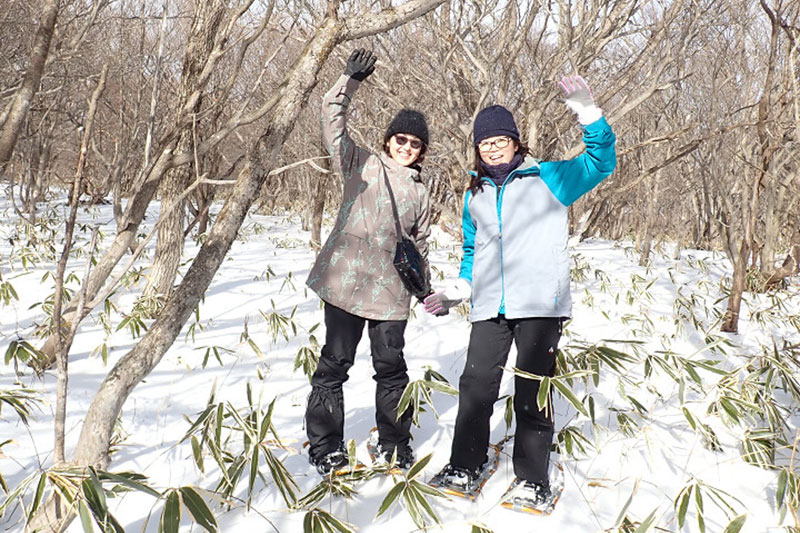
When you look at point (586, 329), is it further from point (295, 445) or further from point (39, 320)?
point (39, 320)

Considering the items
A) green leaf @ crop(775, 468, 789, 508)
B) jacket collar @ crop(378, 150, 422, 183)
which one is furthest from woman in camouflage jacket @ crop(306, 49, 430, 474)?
green leaf @ crop(775, 468, 789, 508)

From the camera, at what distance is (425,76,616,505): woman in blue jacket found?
Result: 196cm

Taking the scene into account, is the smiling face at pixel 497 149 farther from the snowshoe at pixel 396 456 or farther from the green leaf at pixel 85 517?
the green leaf at pixel 85 517

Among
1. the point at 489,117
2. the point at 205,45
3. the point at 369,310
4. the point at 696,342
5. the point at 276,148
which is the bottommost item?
the point at 696,342

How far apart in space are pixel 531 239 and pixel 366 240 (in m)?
0.71

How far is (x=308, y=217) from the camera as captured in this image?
12.8m

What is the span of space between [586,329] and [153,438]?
12.6 feet

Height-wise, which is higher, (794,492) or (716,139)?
(716,139)

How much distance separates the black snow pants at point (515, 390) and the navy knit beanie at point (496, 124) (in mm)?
745

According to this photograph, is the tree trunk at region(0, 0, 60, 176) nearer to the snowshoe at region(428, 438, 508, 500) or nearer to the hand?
the hand

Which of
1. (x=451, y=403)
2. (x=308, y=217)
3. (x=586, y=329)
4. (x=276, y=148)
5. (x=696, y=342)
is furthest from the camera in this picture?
(x=308, y=217)

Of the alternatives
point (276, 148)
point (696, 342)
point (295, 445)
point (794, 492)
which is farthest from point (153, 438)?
point (696, 342)

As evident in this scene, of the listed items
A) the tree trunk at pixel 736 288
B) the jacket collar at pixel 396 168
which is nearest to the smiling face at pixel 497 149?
the jacket collar at pixel 396 168

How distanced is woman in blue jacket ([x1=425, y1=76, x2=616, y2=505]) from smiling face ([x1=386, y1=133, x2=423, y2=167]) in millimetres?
291
